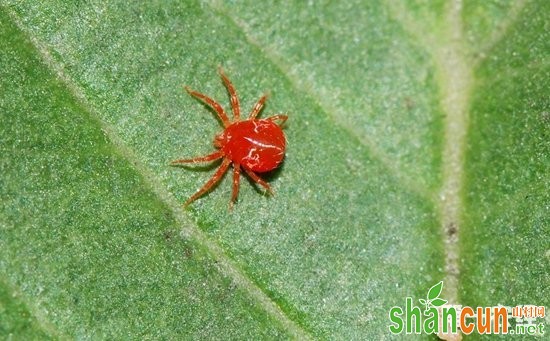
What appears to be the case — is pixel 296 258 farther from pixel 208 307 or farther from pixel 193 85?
pixel 193 85

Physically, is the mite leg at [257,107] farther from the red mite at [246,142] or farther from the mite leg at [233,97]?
the mite leg at [233,97]

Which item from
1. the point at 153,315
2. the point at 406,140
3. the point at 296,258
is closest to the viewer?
the point at 153,315

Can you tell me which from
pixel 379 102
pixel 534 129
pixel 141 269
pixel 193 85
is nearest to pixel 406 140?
pixel 379 102

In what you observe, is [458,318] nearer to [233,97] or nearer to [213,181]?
[213,181]

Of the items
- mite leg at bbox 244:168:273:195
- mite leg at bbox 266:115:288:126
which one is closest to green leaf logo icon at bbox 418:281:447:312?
mite leg at bbox 244:168:273:195

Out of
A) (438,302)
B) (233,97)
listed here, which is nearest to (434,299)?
(438,302)

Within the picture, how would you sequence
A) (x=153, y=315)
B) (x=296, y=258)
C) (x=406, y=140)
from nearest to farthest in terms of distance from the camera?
1. (x=153, y=315)
2. (x=296, y=258)
3. (x=406, y=140)
